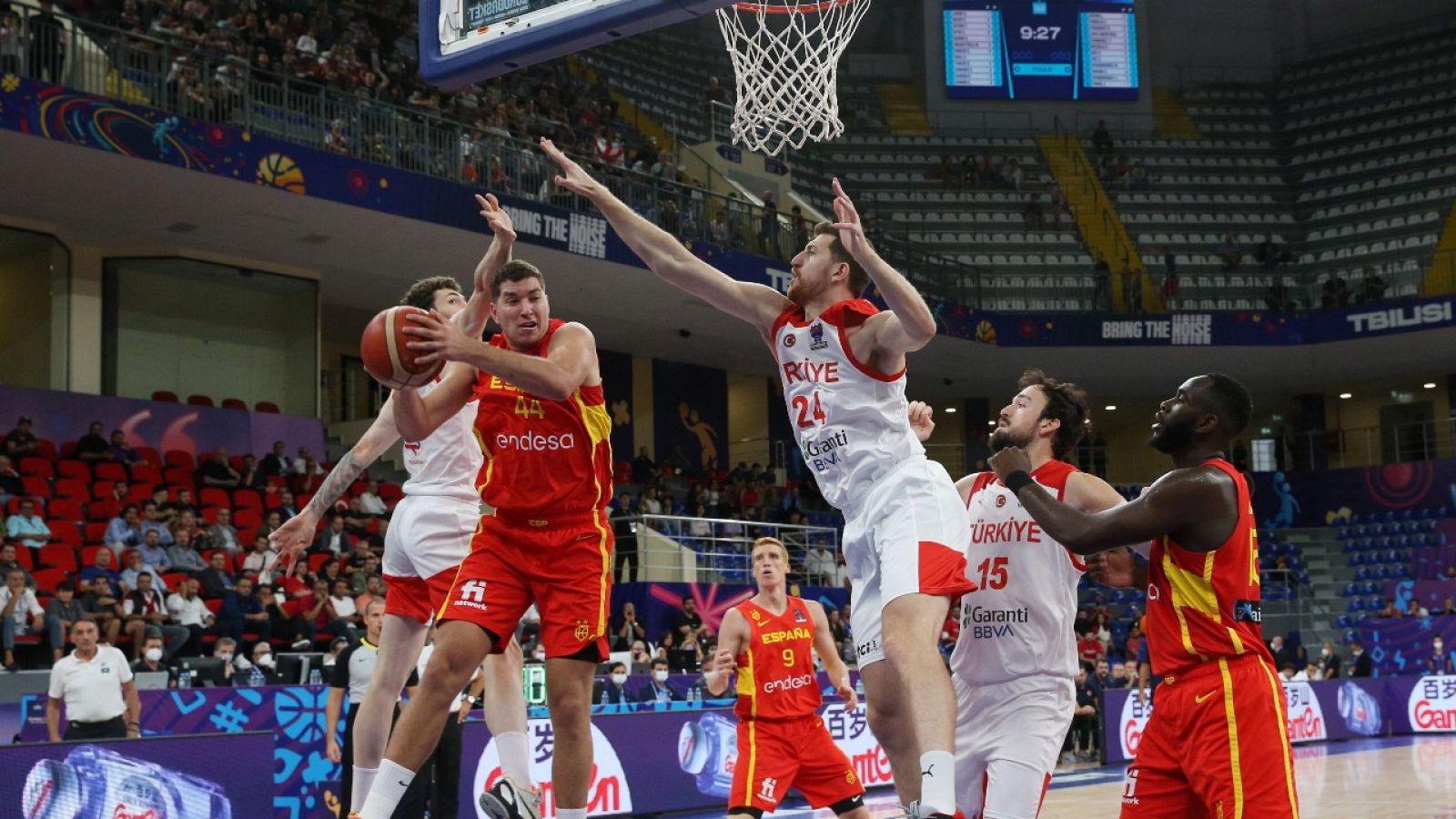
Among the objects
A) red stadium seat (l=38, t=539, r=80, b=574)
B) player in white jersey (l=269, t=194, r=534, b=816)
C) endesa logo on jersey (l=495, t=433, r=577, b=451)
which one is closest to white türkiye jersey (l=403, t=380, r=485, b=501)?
player in white jersey (l=269, t=194, r=534, b=816)

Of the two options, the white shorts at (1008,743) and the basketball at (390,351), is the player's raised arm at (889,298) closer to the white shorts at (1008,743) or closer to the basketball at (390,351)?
the white shorts at (1008,743)

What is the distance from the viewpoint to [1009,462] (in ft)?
17.2

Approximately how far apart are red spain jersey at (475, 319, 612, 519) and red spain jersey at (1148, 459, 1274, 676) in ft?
7.52

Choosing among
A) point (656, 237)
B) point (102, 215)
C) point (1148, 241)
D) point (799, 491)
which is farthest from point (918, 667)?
point (1148, 241)

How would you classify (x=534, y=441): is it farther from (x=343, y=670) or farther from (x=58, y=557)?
(x=58, y=557)

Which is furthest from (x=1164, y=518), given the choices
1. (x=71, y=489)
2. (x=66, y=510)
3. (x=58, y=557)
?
(x=71, y=489)

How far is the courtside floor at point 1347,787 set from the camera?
1236 cm

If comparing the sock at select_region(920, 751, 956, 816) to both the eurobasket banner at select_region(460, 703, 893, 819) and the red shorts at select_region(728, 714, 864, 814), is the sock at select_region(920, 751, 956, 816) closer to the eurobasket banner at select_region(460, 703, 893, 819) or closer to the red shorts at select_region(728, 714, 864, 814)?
the red shorts at select_region(728, 714, 864, 814)

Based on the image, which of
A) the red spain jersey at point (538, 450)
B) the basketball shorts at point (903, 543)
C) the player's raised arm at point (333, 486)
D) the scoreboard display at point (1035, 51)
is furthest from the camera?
the scoreboard display at point (1035, 51)

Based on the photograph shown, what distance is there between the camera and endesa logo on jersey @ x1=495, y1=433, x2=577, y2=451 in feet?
19.9

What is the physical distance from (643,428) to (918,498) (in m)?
27.2

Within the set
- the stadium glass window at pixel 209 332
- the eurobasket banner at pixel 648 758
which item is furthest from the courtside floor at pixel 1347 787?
the stadium glass window at pixel 209 332

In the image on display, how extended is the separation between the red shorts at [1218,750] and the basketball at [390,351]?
9.49ft

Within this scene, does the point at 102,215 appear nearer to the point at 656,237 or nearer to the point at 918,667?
the point at 656,237
